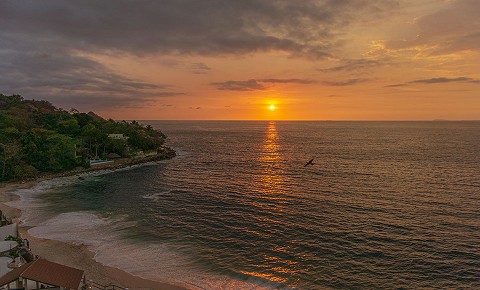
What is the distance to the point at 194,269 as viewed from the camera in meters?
32.7

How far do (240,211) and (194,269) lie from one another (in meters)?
20.9

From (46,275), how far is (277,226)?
98.5 ft

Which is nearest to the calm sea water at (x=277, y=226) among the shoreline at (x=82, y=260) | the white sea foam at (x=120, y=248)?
the white sea foam at (x=120, y=248)

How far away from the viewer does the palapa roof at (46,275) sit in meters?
22.1

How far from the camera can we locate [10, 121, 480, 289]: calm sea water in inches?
1249

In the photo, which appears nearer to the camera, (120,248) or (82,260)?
(82,260)

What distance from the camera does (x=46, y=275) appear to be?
22.7 m

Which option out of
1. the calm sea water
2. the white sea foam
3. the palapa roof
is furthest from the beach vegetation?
the palapa roof

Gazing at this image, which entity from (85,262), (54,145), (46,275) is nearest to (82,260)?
(85,262)

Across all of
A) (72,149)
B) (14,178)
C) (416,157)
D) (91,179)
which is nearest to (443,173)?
(416,157)

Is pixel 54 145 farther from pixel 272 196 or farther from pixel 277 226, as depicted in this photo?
pixel 277 226

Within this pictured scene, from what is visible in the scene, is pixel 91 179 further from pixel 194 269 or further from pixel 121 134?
pixel 194 269

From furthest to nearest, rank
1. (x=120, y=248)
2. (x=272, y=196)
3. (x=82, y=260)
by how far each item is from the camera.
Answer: (x=272, y=196) → (x=120, y=248) → (x=82, y=260)

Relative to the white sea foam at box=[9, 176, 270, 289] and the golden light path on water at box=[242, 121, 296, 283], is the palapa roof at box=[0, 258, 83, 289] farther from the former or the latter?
the golden light path on water at box=[242, 121, 296, 283]
